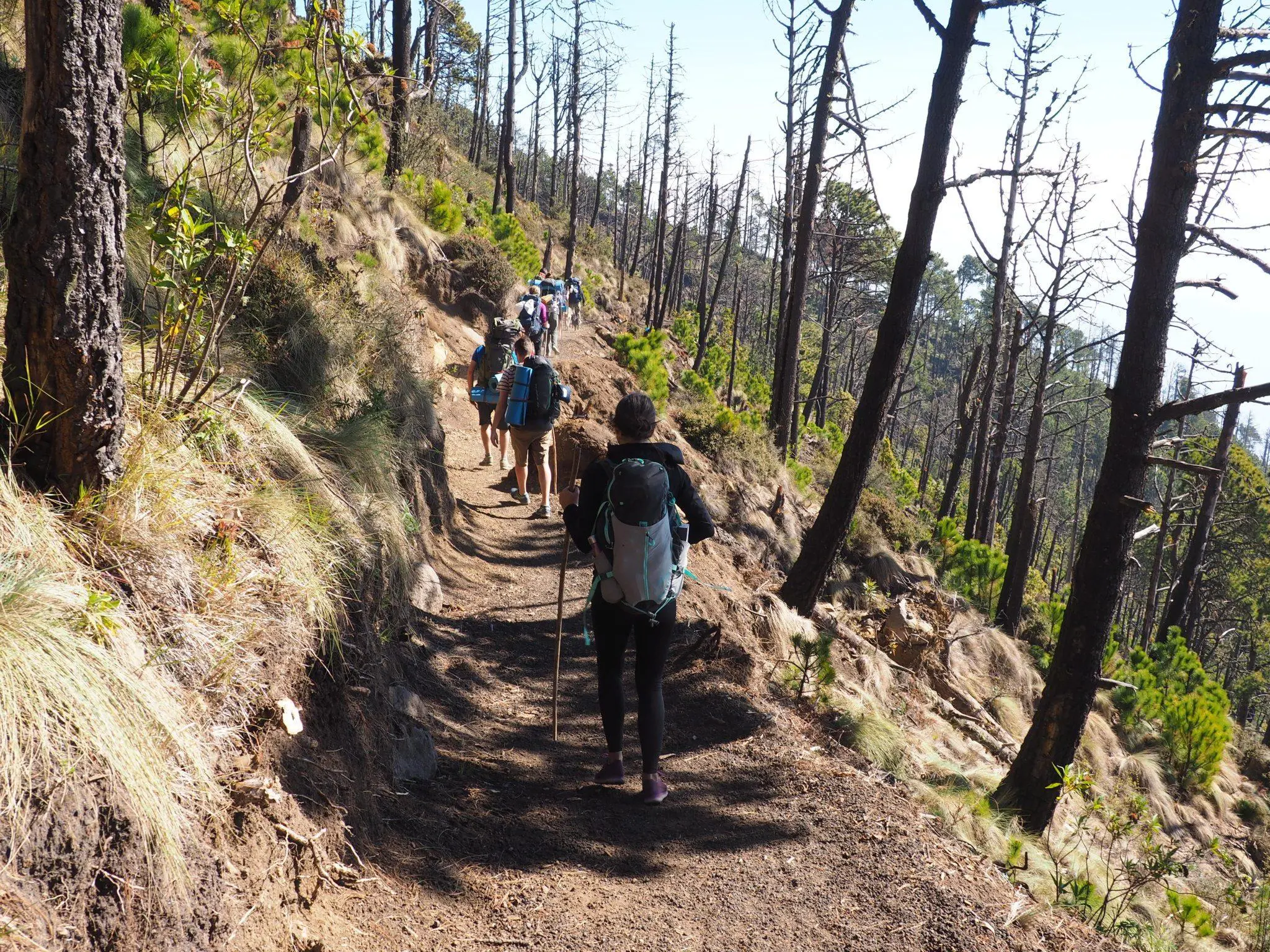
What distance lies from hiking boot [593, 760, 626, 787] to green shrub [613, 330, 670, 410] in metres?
9.80

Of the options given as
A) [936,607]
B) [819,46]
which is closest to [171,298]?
[819,46]

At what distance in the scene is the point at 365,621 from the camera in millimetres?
4215

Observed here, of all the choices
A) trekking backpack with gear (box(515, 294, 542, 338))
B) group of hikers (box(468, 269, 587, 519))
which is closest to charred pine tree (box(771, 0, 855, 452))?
trekking backpack with gear (box(515, 294, 542, 338))

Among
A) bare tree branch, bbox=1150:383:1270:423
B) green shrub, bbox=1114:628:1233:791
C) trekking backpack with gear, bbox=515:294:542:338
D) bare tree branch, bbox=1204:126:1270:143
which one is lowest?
green shrub, bbox=1114:628:1233:791

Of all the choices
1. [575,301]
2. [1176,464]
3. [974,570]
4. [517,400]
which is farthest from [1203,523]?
[517,400]

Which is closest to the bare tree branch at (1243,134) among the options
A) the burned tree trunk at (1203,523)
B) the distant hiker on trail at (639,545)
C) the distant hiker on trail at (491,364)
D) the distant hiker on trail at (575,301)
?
the distant hiker on trail at (639,545)

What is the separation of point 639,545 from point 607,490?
0.28 meters

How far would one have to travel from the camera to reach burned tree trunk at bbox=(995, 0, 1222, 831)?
231 inches

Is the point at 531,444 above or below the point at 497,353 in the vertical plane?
below

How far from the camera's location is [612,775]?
4.09 m

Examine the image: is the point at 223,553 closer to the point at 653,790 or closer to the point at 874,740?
the point at 653,790

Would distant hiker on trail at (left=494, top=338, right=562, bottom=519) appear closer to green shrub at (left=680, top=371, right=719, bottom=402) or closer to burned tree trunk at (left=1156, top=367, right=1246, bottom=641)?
green shrub at (left=680, top=371, right=719, bottom=402)

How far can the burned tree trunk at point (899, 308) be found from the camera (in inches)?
277

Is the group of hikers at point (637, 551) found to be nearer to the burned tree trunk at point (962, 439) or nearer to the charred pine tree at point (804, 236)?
the charred pine tree at point (804, 236)
